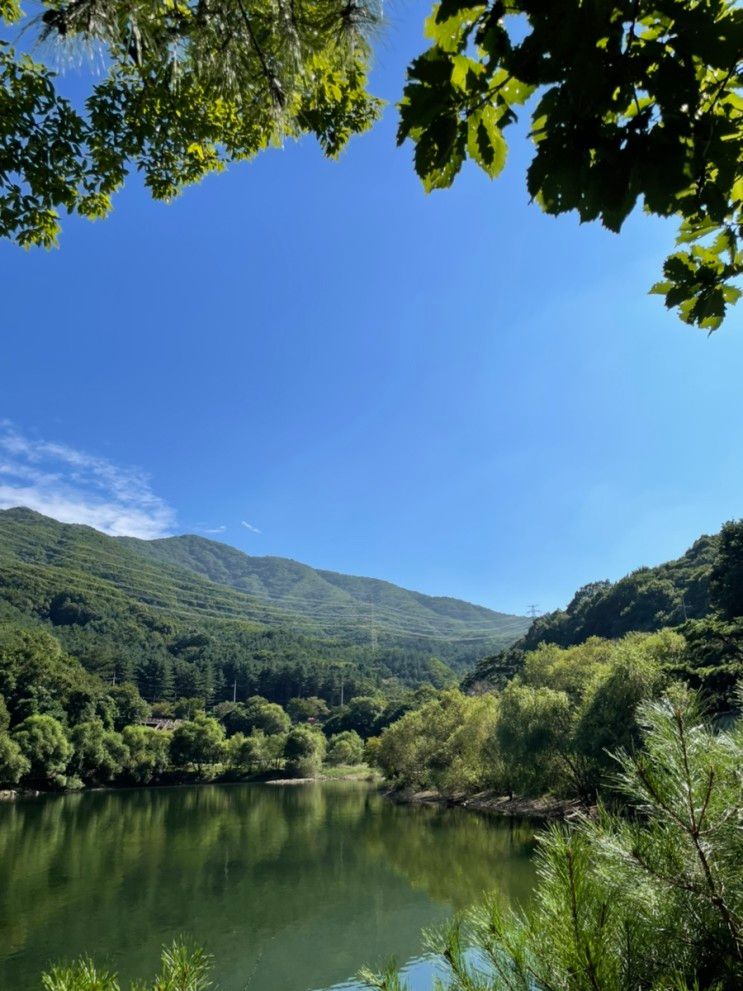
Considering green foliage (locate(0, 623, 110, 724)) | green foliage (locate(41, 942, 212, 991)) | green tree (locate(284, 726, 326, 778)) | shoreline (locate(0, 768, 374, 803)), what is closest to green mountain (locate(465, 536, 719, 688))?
shoreline (locate(0, 768, 374, 803))

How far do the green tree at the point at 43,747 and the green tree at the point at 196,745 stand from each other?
12.5 meters

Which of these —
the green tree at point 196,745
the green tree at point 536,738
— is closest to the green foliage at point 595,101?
the green tree at point 536,738

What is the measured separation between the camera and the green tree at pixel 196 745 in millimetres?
54875

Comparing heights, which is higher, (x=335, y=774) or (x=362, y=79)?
(x=362, y=79)

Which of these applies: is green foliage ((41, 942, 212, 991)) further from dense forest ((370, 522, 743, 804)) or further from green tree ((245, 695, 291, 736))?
green tree ((245, 695, 291, 736))

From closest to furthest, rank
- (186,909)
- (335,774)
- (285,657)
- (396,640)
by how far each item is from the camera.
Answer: (186,909)
(335,774)
(285,657)
(396,640)

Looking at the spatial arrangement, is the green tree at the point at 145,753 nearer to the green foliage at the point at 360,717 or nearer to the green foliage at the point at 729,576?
the green foliage at the point at 360,717

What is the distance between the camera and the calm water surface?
451 inches

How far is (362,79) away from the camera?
10.4ft

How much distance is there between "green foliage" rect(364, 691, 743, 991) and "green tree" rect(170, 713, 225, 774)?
59565mm

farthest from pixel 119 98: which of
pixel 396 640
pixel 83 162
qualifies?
pixel 396 640

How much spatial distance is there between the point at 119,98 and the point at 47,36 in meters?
0.83

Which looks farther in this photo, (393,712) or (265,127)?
(393,712)

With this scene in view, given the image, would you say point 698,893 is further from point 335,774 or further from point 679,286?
point 335,774
